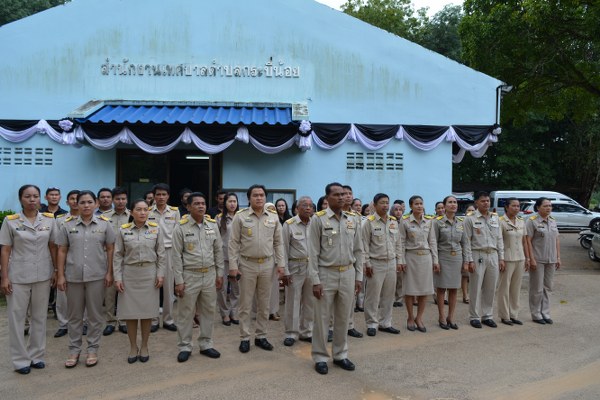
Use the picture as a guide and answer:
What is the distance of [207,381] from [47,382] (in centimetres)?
149

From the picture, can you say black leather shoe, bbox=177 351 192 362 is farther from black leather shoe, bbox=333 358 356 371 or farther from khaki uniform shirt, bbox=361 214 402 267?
khaki uniform shirt, bbox=361 214 402 267

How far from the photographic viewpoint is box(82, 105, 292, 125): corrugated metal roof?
859 cm

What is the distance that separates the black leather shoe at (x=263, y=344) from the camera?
5.18 m

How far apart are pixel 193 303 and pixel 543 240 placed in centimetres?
496

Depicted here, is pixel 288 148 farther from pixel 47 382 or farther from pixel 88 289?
pixel 47 382

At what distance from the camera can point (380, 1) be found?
29469 mm

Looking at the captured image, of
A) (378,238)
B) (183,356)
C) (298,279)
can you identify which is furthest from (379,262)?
(183,356)

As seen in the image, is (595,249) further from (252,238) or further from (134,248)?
(134,248)

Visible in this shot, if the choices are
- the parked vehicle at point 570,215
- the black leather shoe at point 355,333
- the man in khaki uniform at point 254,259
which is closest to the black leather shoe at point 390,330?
the black leather shoe at point 355,333

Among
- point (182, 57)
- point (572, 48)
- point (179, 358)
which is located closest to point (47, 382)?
point (179, 358)

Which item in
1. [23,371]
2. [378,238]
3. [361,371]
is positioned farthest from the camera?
[378,238]

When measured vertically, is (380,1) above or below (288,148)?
above

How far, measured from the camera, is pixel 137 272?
184 inches

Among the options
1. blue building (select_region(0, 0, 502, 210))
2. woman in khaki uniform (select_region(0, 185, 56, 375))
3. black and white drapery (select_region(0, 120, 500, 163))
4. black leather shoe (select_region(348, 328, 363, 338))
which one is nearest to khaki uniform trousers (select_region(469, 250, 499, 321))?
black leather shoe (select_region(348, 328, 363, 338))
